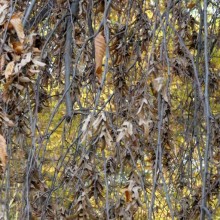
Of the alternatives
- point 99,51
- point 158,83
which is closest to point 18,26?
point 99,51

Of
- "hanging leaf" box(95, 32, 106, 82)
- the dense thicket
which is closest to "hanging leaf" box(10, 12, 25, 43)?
the dense thicket

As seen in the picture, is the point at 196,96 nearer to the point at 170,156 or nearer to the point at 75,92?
the point at 170,156

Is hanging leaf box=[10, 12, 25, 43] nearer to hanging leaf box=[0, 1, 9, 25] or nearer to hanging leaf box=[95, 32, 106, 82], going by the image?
hanging leaf box=[0, 1, 9, 25]

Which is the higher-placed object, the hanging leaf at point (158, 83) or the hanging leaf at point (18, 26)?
the hanging leaf at point (18, 26)

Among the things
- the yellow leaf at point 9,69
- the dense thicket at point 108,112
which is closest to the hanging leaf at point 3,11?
the dense thicket at point 108,112

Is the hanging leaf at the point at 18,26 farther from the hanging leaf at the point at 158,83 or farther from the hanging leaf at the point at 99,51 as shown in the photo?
the hanging leaf at the point at 158,83

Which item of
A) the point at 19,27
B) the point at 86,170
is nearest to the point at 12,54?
the point at 19,27

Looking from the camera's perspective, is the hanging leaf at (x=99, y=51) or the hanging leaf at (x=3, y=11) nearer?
the hanging leaf at (x=3, y=11)

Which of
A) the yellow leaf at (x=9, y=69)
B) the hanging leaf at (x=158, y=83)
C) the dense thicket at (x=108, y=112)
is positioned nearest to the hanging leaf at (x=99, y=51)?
the dense thicket at (x=108, y=112)

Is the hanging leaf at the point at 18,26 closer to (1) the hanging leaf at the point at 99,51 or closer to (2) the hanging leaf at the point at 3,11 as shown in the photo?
(2) the hanging leaf at the point at 3,11

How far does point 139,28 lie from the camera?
2137 millimetres

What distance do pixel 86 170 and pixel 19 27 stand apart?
0.55m

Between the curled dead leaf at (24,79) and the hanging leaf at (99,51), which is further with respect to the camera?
the hanging leaf at (99,51)

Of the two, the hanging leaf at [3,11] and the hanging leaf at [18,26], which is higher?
the hanging leaf at [3,11]
